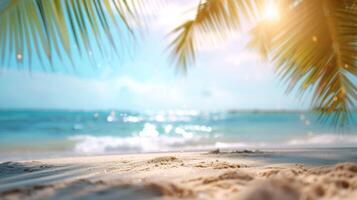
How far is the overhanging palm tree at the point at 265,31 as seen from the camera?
1812 millimetres

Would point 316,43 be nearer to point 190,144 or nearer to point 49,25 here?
point 49,25

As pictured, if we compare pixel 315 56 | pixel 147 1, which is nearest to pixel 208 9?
pixel 315 56

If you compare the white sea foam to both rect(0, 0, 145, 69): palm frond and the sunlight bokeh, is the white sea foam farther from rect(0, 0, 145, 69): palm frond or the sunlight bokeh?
rect(0, 0, 145, 69): palm frond

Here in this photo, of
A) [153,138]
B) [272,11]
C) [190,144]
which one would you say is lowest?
[190,144]

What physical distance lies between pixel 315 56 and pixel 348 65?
0.95 ft

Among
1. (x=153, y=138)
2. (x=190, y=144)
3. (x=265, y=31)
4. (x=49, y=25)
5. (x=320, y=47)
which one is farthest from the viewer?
(x=153, y=138)

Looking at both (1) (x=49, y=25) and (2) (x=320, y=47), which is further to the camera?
(2) (x=320, y=47)

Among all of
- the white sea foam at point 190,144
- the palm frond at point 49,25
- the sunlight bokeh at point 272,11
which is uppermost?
the sunlight bokeh at point 272,11

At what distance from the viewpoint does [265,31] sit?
3703mm

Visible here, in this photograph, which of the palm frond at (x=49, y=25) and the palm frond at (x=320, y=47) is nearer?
the palm frond at (x=49, y=25)

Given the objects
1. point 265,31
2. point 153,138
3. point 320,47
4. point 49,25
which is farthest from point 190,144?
point 49,25

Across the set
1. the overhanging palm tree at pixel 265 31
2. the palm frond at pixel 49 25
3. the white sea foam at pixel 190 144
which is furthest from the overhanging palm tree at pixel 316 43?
the white sea foam at pixel 190 144

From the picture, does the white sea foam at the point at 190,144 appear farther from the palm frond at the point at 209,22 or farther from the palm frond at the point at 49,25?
the palm frond at the point at 49,25

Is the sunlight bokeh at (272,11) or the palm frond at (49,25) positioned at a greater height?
the sunlight bokeh at (272,11)
